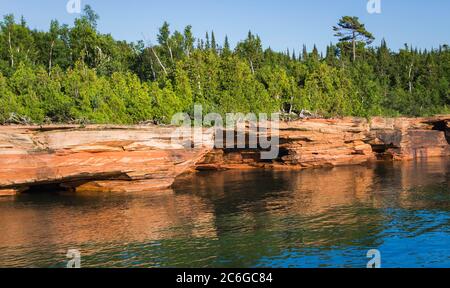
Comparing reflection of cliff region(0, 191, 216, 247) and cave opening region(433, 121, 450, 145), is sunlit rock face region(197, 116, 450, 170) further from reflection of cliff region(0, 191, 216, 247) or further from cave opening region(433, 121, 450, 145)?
reflection of cliff region(0, 191, 216, 247)

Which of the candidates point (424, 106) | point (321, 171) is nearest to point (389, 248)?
point (321, 171)

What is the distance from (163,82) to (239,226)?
29598 millimetres

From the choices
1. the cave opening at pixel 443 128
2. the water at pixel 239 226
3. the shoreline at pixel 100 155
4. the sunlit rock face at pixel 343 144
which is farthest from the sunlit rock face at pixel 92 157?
the cave opening at pixel 443 128

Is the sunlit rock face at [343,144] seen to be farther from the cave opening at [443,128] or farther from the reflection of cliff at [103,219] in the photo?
the reflection of cliff at [103,219]

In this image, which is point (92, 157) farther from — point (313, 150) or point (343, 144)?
point (343, 144)

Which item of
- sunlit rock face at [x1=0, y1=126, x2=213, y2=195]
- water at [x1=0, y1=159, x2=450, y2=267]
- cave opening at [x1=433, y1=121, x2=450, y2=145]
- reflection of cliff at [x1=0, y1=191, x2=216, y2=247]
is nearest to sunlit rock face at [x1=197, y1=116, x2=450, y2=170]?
cave opening at [x1=433, y1=121, x2=450, y2=145]

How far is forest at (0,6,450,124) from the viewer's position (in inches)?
1649

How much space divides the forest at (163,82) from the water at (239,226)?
8.65m

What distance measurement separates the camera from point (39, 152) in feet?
111

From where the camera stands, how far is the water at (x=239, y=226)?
21.6 meters

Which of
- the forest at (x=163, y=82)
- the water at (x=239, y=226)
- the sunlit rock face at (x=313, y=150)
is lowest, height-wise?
the water at (x=239, y=226)
